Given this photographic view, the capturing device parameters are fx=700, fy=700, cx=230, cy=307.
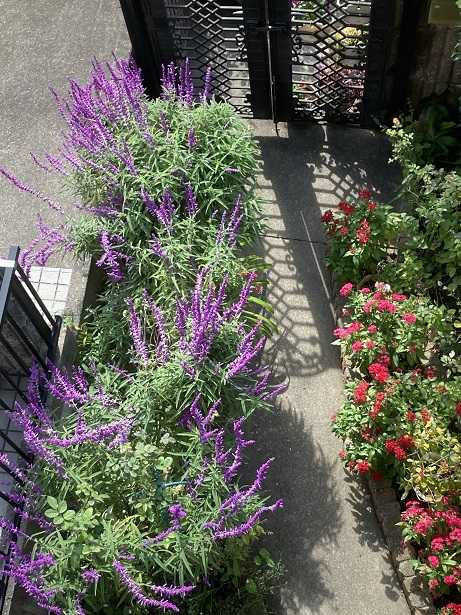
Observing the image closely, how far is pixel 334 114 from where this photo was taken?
572cm

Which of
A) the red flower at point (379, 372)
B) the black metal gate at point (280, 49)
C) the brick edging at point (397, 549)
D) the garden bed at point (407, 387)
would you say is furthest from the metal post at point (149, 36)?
the brick edging at point (397, 549)

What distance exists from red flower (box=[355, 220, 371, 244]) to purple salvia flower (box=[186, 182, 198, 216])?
1.20 metres

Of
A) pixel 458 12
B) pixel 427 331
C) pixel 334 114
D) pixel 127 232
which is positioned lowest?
pixel 427 331

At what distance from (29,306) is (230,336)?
3.93 feet

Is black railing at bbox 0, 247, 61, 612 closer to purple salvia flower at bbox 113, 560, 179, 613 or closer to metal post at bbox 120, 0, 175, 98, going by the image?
purple salvia flower at bbox 113, 560, 179, 613

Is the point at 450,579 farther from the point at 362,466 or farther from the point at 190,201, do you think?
the point at 190,201

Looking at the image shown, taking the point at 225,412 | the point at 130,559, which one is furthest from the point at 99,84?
the point at 130,559

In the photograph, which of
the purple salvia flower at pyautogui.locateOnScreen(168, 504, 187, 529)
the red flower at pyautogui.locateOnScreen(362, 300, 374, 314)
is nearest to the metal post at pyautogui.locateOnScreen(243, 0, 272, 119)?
the red flower at pyautogui.locateOnScreen(362, 300, 374, 314)

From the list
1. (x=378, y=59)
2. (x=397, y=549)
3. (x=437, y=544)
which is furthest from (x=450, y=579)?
(x=378, y=59)

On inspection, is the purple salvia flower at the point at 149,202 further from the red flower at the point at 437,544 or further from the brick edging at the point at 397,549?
the red flower at the point at 437,544

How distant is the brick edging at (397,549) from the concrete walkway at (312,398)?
0.10 metres

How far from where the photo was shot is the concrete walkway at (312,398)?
14.3 ft

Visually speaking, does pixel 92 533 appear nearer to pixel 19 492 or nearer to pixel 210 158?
pixel 19 492

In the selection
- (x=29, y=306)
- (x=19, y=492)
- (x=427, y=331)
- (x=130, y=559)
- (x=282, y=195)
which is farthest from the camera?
(x=282, y=195)
